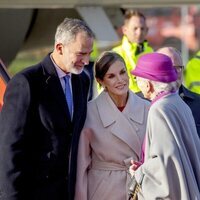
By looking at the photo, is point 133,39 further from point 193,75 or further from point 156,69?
point 156,69

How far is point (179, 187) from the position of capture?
4.38m

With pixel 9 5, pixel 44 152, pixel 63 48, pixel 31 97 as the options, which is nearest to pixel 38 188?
pixel 44 152

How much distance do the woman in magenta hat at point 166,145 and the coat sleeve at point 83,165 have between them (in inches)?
12.8

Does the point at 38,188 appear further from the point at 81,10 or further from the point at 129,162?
the point at 81,10

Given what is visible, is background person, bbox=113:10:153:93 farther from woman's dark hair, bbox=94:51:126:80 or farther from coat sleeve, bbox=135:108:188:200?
coat sleeve, bbox=135:108:188:200

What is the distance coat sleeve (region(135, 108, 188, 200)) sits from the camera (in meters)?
4.33

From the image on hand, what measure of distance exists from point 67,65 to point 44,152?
1.63 feet

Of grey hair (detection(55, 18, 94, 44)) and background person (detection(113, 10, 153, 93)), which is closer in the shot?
grey hair (detection(55, 18, 94, 44))

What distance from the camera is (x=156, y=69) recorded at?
4.51 m

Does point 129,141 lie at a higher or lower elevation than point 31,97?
lower

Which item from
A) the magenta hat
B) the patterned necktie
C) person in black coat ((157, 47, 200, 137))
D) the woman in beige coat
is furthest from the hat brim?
person in black coat ((157, 47, 200, 137))

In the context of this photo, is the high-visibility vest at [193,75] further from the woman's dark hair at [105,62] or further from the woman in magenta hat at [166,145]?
the woman in magenta hat at [166,145]

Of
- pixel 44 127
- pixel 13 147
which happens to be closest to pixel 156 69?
pixel 44 127

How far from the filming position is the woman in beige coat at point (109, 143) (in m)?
4.75
